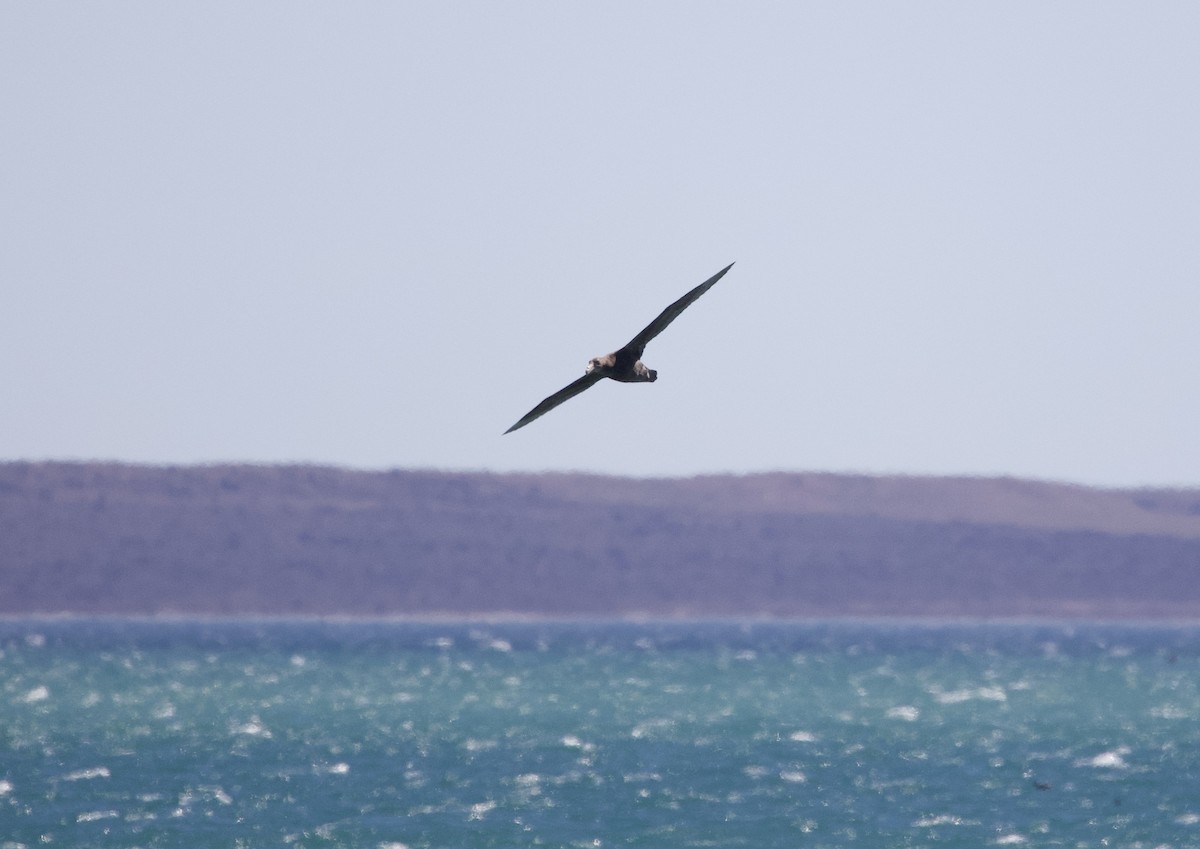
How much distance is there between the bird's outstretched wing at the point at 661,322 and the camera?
62.9 feet

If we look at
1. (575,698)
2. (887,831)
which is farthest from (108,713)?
(887,831)

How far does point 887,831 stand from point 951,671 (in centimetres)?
9020

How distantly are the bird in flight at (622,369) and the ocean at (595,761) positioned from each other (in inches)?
892

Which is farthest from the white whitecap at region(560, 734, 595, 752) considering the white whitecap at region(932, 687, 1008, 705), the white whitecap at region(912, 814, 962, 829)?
the white whitecap at region(932, 687, 1008, 705)

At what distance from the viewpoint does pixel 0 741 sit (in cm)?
6400

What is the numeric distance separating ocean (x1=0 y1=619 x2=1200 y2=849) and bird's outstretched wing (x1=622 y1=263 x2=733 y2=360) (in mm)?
23056

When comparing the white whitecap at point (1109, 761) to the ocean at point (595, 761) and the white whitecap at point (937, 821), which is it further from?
the white whitecap at point (937, 821)

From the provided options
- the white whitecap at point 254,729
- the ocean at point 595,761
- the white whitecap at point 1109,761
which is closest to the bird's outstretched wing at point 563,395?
the ocean at point 595,761

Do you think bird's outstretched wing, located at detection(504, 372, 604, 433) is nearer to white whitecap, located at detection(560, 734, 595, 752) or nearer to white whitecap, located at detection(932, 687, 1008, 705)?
white whitecap, located at detection(560, 734, 595, 752)

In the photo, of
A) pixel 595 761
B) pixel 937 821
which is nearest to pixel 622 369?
pixel 937 821

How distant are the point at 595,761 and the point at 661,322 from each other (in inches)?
1531

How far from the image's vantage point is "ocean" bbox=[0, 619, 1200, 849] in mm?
42812

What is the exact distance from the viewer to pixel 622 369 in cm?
2019

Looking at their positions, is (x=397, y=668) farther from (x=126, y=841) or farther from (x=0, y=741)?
(x=126, y=841)
